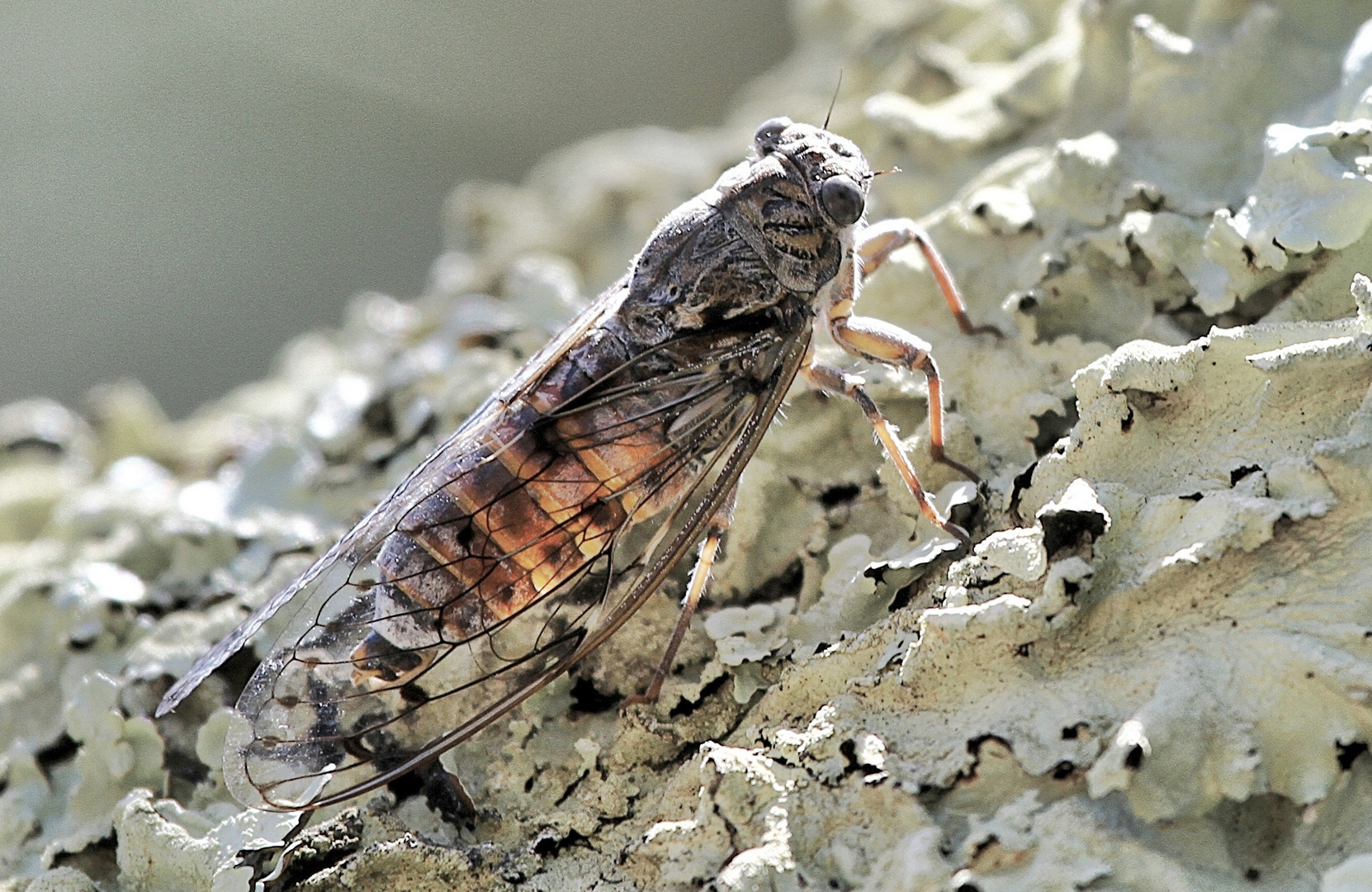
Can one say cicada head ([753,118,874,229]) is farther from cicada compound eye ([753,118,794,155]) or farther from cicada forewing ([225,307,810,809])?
cicada forewing ([225,307,810,809])

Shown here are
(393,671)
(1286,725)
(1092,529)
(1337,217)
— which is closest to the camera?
(1286,725)

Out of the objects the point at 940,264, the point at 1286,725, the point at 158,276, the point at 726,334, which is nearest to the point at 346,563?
the point at 726,334

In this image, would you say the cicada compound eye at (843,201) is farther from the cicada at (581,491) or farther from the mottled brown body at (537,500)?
the mottled brown body at (537,500)

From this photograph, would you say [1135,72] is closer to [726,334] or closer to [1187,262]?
[1187,262]

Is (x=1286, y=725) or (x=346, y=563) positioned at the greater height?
(x=346, y=563)

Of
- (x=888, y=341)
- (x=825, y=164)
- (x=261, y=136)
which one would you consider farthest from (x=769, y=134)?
(x=261, y=136)

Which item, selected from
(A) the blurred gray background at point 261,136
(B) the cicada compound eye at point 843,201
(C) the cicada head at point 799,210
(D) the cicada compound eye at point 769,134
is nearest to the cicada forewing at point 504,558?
(C) the cicada head at point 799,210
